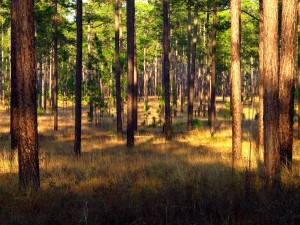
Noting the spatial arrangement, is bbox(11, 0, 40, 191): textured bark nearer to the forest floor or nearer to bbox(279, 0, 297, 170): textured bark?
the forest floor

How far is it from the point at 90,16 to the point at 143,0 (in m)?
21.1

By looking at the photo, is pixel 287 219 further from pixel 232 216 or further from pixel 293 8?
pixel 293 8

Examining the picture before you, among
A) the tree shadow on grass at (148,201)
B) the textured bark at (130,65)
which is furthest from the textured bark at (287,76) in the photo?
the textured bark at (130,65)

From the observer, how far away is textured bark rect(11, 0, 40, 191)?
7320mm

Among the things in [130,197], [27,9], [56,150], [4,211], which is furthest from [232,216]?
[56,150]

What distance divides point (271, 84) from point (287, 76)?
3.10 metres

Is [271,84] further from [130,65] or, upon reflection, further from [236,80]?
[130,65]

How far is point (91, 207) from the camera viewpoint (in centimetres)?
611

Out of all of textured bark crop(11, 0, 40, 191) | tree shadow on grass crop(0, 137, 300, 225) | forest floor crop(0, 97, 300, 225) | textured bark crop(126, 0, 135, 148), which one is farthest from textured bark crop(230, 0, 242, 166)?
textured bark crop(126, 0, 135, 148)

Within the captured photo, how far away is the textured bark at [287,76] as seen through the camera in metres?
9.46

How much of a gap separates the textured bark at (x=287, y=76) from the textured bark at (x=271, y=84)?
2.70m

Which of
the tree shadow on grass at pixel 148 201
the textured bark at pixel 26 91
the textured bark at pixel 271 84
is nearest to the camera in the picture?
the tree shadow on grass at pixel 148 201

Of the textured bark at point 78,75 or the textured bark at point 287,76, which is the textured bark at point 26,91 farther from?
the textured bark at point 78,75

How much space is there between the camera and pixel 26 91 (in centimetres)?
741
